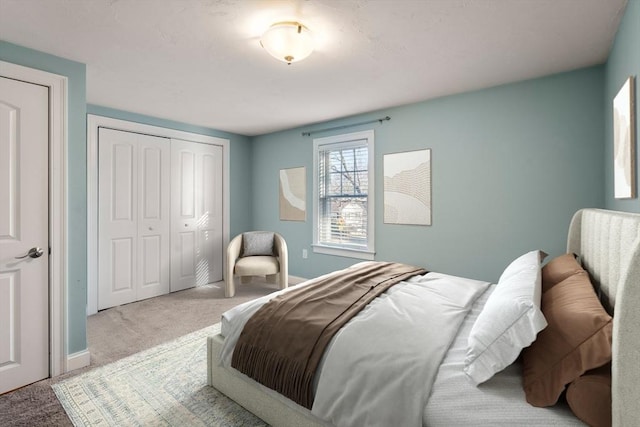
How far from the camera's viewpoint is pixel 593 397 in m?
1.01

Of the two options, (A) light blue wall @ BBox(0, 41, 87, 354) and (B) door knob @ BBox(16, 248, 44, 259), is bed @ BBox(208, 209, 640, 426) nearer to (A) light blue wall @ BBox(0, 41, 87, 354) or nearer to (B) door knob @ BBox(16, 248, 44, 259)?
(A) light blue wall @ BBox(0, 41, 87, 354)

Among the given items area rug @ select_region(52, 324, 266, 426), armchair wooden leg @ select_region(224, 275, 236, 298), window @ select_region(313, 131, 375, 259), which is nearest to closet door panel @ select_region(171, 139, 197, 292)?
armchair wooden leg @ select_region(224, 275, 236, 298)

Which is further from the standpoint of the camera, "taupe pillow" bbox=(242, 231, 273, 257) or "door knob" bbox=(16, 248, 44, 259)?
"taupe pillow" bbox=(242, 231, 273, 257)

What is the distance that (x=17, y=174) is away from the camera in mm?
2229

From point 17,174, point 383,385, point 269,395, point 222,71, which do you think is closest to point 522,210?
point 383,385

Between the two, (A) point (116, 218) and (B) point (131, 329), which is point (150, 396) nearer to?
(B) point (131, 329)

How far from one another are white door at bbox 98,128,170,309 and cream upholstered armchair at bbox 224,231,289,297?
93cm

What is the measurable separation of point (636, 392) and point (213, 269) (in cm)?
488

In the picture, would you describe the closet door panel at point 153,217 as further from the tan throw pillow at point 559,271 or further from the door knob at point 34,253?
the tan throw pillow at point 559,271

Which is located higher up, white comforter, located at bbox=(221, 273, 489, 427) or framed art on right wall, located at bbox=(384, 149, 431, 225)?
framed art on right wall, located at bbox=(384, 149, 431, 225)

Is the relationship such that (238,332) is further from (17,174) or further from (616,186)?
(616,186)

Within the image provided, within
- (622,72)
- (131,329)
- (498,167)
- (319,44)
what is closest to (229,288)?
(131,329)

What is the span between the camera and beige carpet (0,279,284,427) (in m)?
1.96

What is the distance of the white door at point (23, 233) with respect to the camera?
218 centimetres
